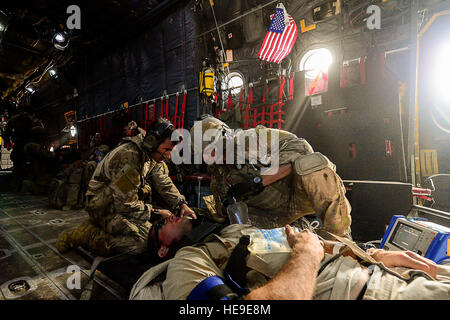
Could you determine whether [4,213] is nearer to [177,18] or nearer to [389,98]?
[177,18]

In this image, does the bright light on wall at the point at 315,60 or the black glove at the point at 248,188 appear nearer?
the black glove at the point at 248,188

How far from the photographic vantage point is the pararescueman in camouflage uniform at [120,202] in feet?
8.28

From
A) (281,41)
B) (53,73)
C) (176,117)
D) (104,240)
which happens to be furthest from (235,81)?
(53,73)

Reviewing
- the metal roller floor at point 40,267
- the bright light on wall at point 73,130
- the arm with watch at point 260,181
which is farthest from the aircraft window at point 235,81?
the bright light on wall at point 73,130

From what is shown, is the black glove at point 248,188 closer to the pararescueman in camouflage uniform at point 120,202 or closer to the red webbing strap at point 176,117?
the pararescueman in camouflage uniform at point 120,202

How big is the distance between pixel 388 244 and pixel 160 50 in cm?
815

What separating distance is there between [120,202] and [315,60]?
5.67 m

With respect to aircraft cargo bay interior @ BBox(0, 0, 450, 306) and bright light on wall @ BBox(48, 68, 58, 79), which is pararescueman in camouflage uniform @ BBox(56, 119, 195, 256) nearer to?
aircraft cargo bay interior @ BBox(0, 0, 450, 306)

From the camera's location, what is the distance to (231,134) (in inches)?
89.9

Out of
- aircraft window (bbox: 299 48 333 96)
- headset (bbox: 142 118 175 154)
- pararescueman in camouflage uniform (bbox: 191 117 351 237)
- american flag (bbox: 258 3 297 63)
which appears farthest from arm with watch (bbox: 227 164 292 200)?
american flag (bbox: 258 3 297 63)

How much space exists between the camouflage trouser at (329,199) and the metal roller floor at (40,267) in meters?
1.97
